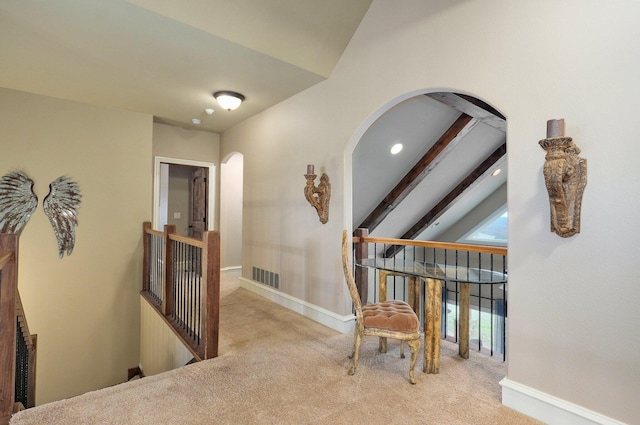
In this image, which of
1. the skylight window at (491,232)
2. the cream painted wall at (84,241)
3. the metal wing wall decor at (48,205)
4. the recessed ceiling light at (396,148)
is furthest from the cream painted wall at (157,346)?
Answer: the skylight window at (491,232)

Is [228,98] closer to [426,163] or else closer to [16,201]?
[16,201]

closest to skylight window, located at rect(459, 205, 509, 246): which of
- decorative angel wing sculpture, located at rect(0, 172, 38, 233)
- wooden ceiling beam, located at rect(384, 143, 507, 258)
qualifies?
wooden ceiling beam, located at rect(384, 143, 507, 258)

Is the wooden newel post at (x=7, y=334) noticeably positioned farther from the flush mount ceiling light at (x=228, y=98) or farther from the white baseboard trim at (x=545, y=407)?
the white baseboard trim at (x=545, y=407)

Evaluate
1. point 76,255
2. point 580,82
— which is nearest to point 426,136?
point 580,82

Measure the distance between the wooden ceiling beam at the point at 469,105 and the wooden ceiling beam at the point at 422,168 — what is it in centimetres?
39

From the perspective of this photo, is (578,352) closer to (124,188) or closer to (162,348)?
(162,348)

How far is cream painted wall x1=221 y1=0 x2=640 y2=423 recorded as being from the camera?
1.66 meters

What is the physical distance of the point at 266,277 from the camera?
4.54 meters

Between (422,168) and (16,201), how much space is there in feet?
17.7

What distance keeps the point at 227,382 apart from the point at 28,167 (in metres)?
3.81

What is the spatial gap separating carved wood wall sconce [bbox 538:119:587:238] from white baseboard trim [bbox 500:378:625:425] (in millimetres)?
969

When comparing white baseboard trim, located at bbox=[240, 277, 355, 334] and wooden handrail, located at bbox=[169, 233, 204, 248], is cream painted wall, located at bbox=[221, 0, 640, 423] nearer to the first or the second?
white baseboard trim, located at bbox=[240, 277, 355, 334]

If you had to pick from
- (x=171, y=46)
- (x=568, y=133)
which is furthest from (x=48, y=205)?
(x=568, y=133)

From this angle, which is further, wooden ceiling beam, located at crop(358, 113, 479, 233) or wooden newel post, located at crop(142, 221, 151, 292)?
wooden newel post, located at crop(142, 221, 151, 292)
